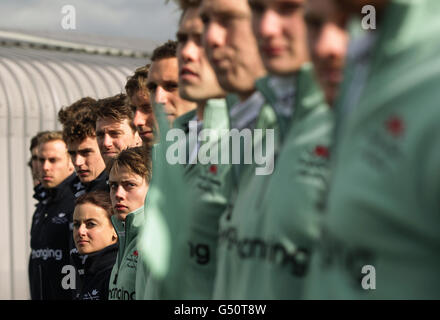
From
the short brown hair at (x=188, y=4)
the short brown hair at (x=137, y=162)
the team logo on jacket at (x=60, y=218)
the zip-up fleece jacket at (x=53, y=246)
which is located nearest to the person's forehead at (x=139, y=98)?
the short brown hair at (x=137, y=162)

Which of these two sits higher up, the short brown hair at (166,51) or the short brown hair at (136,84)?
the short brown hair at (166,51)

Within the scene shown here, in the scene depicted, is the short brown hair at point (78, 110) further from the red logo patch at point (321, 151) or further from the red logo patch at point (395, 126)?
the red logo patch at point (395, 126)

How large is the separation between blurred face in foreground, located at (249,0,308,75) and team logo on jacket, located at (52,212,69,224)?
4961 millimetres

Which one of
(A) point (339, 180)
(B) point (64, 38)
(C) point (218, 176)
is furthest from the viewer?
(B) point (64, 38)

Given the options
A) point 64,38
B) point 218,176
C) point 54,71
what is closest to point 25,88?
point 54,71

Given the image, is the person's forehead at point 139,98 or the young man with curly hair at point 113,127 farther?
the young man with curly hair at point 113,127

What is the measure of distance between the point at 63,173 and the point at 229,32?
534cm

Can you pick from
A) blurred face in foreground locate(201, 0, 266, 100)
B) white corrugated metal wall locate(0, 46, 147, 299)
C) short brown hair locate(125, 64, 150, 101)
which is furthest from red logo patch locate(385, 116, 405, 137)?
white corrugated metal wall locate(0, 46, 147, 299)

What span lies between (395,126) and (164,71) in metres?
2.64

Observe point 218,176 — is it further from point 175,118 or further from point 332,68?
point 332,68

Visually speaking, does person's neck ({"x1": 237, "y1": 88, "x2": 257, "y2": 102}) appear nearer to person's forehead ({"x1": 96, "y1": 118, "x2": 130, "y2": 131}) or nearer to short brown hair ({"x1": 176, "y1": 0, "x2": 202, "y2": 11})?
short brown hair ({"x1": 176, "y1": 0, "x2": 202, "y2": 11})

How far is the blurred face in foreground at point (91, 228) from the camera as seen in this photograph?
6.12m

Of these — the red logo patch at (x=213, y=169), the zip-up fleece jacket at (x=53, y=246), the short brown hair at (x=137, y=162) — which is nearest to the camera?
the red logo patch at (x=213, y=169)
